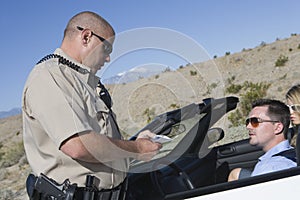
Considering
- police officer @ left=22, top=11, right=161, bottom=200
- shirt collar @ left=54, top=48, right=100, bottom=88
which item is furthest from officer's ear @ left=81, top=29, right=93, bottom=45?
shirt collar @ left=54, top=48, right=100, bottom=88

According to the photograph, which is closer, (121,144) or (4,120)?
(121,144)

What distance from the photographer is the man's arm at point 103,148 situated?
2.23m

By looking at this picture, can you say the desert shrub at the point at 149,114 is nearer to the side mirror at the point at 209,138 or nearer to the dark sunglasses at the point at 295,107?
the side mirror at the point at 209,138

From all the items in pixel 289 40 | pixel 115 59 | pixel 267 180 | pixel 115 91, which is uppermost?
pixel 289 40

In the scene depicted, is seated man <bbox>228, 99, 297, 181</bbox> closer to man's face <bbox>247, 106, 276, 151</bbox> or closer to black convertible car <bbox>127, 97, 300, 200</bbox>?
man's face <bbox>247, 106, 276, 151</bbox>

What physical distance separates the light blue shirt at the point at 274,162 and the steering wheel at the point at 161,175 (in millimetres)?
393

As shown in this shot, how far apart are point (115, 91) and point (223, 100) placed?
1.00 m

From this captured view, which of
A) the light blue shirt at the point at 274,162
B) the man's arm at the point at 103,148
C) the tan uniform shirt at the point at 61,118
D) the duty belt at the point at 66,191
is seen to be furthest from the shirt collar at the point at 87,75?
the light blue shirt at the point at 274,162

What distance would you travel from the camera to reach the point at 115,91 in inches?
96.1

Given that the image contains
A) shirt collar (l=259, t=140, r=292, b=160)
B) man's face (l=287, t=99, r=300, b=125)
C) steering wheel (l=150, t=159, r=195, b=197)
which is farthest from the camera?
man's face (l=287, t=99, r=300, b=125)

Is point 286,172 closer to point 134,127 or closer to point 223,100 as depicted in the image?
point 134,127

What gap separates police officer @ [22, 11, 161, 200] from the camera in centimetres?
223

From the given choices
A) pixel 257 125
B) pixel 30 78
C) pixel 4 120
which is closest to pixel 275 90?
pixel 257 125

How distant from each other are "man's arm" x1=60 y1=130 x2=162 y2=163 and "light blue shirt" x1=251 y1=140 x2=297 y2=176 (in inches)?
25.0
